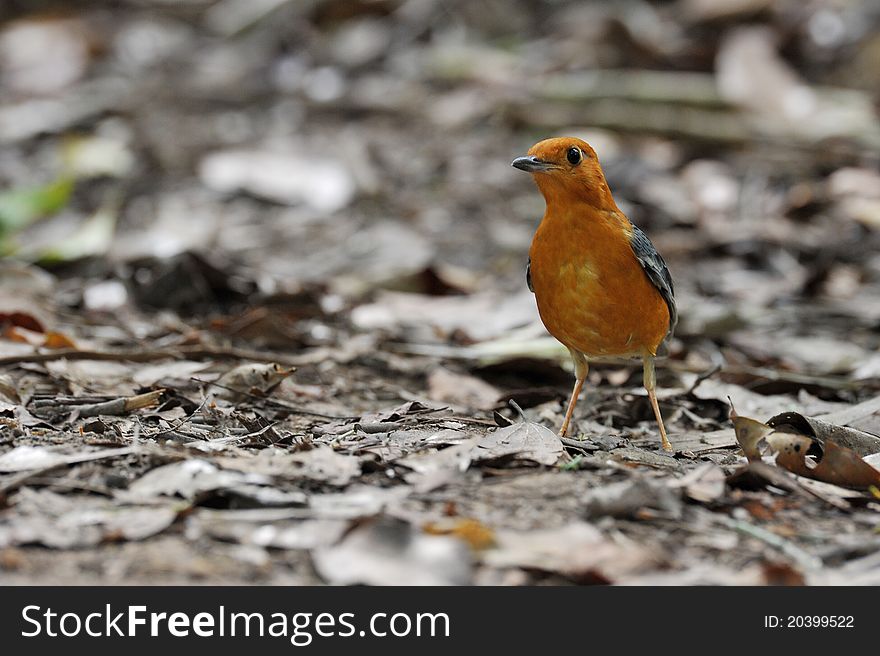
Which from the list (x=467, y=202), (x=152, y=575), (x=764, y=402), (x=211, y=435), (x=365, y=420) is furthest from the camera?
(x=467, y=202)

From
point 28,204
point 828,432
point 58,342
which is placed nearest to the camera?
point 828,432

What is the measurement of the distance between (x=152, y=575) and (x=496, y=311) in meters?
4.30

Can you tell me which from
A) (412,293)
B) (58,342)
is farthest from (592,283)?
(412,293)

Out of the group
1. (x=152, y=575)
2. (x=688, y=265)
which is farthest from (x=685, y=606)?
(x=688, y=265)

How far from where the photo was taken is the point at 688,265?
8422 millimetres

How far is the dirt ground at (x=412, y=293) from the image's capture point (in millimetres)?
3238

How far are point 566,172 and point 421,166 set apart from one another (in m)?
5.85

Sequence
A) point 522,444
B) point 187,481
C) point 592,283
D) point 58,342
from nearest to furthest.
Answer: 1. point 187,481
2. point 522,444
3. point 592,283
4. point 58,342

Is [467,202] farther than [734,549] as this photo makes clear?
Yes

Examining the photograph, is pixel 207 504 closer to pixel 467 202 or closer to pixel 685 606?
pixel 685 606

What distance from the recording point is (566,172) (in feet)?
15.5

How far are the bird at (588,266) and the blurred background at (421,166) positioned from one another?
0.84 meters

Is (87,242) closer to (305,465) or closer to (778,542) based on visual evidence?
(305,465)

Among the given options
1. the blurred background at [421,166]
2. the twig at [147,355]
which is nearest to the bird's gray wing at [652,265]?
the blurred background at [421,166]
